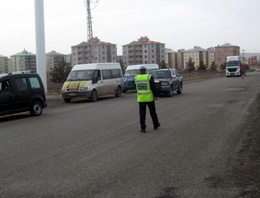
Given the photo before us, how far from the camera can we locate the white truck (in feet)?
196

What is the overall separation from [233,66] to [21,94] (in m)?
51.7

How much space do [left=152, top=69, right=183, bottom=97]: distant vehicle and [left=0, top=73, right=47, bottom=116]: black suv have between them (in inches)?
345

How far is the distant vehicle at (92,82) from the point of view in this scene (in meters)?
20.5

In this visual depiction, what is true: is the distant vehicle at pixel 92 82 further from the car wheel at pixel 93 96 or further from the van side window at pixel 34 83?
the van side window at pixel 34 83

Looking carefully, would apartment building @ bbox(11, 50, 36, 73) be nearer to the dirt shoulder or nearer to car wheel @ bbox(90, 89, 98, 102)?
car wheel @ bbox(90, 89, 98, 102)

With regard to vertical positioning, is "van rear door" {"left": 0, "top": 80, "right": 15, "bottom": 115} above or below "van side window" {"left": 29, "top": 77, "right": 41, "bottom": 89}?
below

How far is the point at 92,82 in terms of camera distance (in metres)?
21.0

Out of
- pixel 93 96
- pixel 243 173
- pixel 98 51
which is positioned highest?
pixel 98 51

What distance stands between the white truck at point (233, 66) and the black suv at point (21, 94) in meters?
49.9

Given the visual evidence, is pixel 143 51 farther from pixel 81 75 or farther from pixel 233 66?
pixel 81 75

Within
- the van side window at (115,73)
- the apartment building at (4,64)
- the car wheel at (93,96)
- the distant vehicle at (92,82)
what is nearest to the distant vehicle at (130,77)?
the van side window at (115,73)

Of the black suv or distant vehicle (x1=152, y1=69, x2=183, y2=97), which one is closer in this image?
the black suv

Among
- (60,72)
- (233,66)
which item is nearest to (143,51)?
(233,66)

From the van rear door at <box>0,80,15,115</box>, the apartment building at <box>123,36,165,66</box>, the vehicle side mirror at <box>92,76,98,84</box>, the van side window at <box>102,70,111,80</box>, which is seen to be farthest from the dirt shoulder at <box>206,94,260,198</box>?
the apartment building at <box>123,36,165,66</box>
